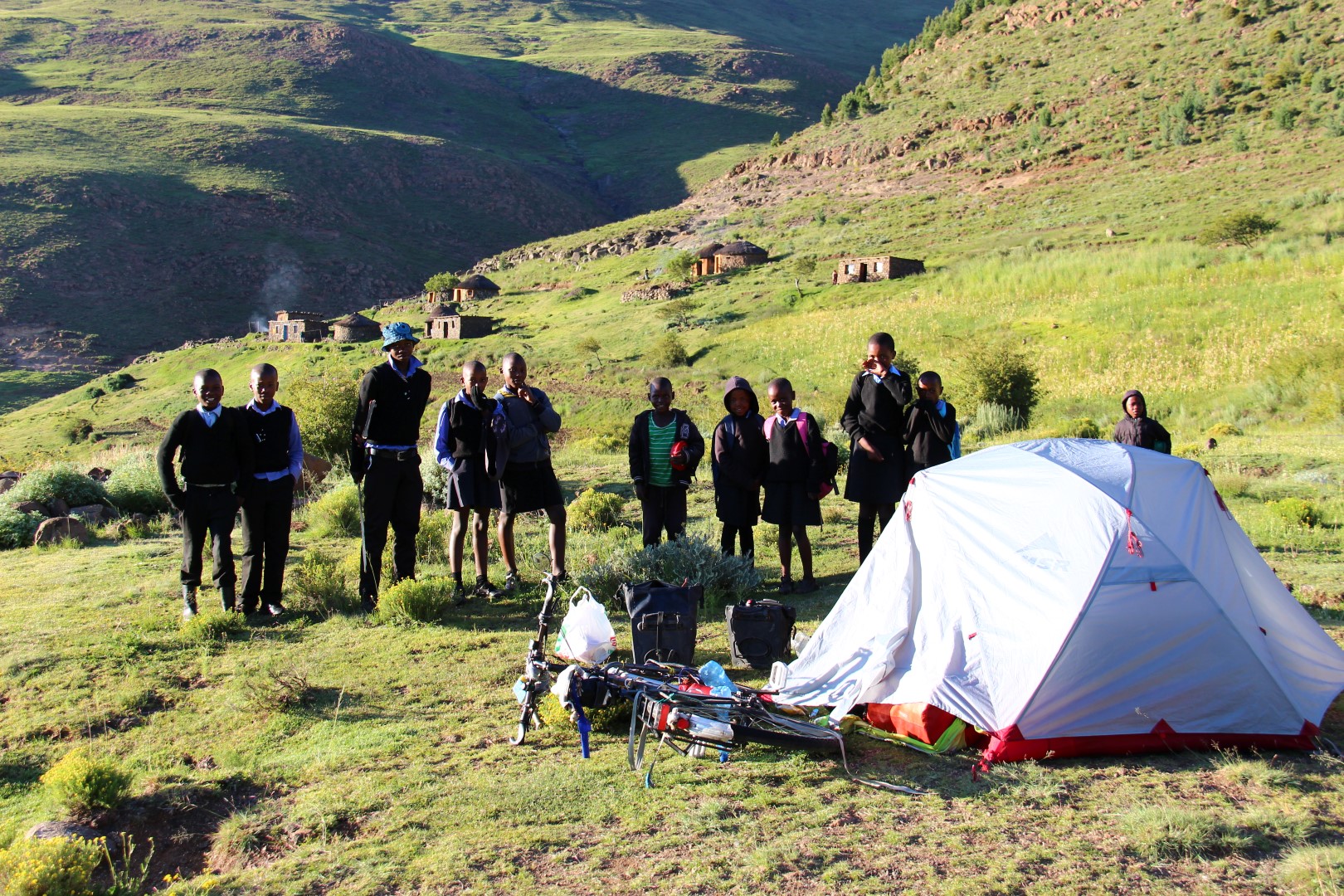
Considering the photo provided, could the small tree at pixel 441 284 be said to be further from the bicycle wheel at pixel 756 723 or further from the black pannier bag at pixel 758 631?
the bicycle wheel at pixel 756 723

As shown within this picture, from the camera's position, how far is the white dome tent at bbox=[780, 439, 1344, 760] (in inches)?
183

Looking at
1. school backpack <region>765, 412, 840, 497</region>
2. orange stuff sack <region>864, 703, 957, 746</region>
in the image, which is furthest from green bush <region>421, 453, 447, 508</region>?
orange stuff sack <region>864, 703, 957, 746</region>

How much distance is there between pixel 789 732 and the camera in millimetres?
4691

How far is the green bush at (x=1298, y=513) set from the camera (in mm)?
9469

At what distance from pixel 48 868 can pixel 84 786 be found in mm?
827

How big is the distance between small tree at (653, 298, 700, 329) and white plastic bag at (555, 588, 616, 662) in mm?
37496

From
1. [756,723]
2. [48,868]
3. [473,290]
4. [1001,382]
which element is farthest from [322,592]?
[473,290]

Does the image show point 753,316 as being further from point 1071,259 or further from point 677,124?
point 677,124

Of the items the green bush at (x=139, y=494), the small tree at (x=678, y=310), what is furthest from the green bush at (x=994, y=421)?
the small tree at (x=678, y=310)

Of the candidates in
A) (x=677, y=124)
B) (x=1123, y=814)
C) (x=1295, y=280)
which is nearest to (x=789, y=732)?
(x=1123, y=814)

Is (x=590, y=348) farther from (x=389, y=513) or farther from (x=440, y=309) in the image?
(x=389, y=513)

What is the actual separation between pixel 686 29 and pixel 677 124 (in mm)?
54804

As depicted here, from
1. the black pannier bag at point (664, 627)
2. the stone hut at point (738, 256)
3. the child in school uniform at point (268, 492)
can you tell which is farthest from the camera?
the stone hut at point (738, 256)

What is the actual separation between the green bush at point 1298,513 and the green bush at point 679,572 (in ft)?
18.4
